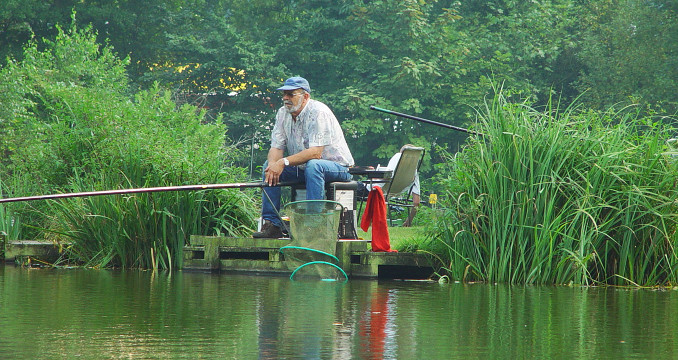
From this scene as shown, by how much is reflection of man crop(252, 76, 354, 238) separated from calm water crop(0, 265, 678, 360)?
89cm

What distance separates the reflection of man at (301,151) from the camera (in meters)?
8.52

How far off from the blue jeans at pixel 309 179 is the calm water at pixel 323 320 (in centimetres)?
81

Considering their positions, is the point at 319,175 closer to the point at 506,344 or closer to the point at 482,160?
the point at 482,160

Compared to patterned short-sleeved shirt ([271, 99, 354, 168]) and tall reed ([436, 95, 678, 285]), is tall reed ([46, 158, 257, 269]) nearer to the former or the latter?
patterned short-sleeved shirt ([271, 99, 354, 168])

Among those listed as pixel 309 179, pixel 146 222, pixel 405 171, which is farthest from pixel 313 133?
pixel 405 171

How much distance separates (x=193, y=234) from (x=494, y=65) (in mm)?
23400

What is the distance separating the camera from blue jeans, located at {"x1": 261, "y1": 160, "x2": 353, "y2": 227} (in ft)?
27.6

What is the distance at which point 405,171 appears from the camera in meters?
12.5

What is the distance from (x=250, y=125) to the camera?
3225 cm

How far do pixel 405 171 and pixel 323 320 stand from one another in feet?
23.9

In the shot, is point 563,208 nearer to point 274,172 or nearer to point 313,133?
point 313,133

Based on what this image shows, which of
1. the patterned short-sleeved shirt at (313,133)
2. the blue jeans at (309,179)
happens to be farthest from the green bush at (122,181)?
the patterned short-sleeved shirt at (313,133)

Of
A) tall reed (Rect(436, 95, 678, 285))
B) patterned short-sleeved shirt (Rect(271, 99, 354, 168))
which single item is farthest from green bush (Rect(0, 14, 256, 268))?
tall reed (Rect(436, 95, 678, 285))

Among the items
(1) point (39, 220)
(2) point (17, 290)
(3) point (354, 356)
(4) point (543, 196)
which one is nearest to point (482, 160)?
(4) point (543, 196)
